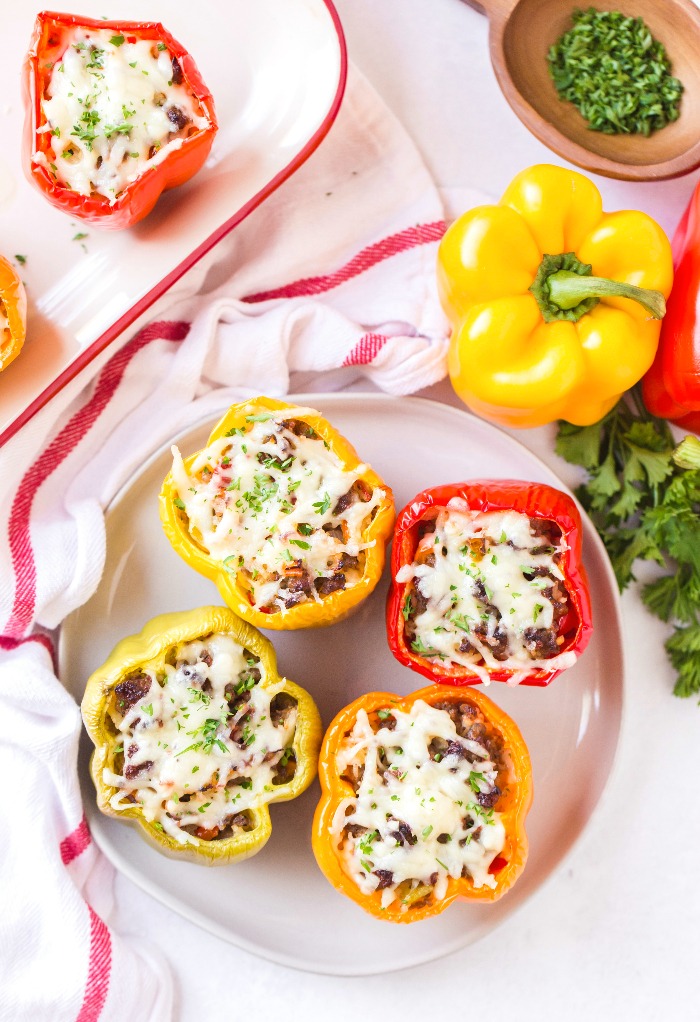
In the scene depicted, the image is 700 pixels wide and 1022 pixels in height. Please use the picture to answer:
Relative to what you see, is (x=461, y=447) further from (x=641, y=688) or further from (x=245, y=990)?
(x=245, y=990)

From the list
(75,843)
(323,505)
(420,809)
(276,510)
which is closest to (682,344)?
(323,505)

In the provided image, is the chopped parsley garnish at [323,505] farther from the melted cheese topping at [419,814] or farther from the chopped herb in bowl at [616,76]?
the chopped herb in bowl at [616,76]

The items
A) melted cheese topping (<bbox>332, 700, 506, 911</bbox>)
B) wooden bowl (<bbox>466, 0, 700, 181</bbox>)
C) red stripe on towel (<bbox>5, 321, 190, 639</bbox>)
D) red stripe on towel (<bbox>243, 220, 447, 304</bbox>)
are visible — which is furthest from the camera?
red stripe on towel (<bbox>243, 220, 447, 304</bbox>)

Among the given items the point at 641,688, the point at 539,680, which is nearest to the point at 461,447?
the point at 539,680

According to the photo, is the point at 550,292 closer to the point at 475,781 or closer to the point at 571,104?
the point at 571,104

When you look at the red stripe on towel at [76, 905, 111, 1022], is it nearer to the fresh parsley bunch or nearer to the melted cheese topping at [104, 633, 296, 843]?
the melted cheese topping at [104, 633, 296, 843]

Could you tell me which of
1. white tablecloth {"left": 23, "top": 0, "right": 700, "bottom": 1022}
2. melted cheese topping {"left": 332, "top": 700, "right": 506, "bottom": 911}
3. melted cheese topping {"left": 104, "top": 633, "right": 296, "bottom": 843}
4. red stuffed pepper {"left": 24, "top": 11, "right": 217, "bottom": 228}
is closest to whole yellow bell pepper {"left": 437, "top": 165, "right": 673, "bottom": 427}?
white tablecloth {"left": 23, "top": 0, "right": 700, "bottom": 1022}
